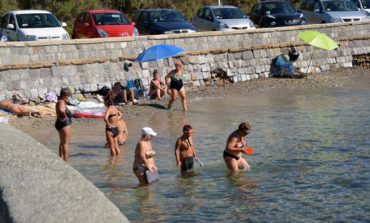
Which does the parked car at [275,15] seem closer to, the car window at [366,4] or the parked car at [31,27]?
the car window at [366,4]

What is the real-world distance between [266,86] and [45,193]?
2175cm

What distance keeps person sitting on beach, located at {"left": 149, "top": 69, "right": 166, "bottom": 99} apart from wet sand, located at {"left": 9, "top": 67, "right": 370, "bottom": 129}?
258mm

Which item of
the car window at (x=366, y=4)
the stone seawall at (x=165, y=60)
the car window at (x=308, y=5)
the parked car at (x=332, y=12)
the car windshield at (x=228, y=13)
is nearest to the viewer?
the stone seawall at (x=165, y=60)

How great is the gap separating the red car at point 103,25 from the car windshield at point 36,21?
145cm

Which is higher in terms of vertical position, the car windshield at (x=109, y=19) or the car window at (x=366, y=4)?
the car windshield at (x=109, y=19)

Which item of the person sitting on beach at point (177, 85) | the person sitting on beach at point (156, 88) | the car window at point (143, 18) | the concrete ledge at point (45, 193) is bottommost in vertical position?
the person sitting on beach at point (156, 88)

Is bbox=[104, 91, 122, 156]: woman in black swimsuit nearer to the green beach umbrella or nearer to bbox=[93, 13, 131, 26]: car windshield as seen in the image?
bbox=[93, 13, 131, 26]: car windshield

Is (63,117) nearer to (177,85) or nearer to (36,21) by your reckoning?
(177,85)

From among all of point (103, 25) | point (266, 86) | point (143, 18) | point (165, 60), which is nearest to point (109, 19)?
point (103, 25)

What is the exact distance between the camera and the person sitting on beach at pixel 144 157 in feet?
41.2

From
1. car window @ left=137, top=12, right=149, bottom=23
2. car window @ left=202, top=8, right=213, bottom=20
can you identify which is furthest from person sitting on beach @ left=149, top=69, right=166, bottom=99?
car window @ left=202, top=8, right=213, bottom=20

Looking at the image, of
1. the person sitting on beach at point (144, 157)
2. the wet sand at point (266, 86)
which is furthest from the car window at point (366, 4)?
the person sitting on beach at point (144, 157)

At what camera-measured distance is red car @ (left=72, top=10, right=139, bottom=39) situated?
26281 millimetres

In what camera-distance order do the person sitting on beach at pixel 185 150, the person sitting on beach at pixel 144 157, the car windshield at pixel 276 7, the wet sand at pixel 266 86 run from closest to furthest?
the person sitting on beach at pixel 144 157 → the person sitting on beach at pixel 185 150 → the wet sand at pixel 266 86 → the car windshield at pixel 276 7
